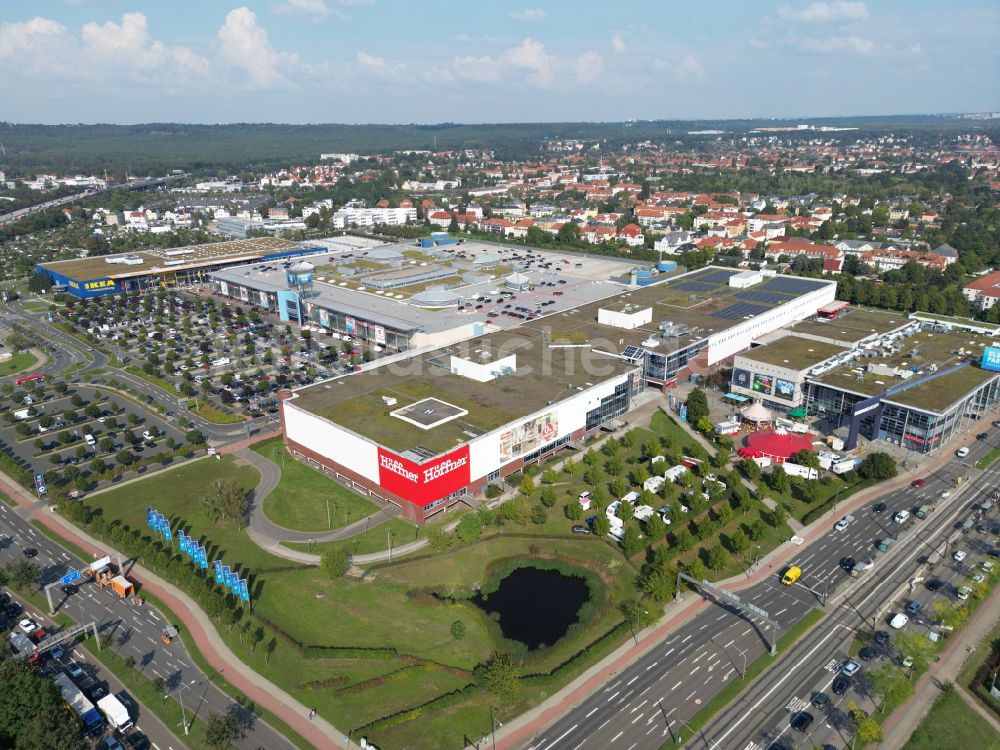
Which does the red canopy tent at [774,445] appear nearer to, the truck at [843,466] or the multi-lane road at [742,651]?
the truck at [843,466]

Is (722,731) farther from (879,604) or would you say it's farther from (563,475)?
(563,475)

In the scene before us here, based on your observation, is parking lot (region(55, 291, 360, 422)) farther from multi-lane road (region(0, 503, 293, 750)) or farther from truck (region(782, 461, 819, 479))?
truck (region(782, 461, 819, 479))

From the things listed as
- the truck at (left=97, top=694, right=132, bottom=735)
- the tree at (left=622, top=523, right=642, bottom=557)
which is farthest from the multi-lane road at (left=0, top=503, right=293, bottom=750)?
the tree at (left=622, top=523, right=642, bottom=557)

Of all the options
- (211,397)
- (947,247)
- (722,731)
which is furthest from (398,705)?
(947,247)

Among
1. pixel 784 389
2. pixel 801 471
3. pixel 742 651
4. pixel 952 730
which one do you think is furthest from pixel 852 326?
pixel 952 730

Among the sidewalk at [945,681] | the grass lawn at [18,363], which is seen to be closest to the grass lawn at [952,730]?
the sidewalk at [945,681]

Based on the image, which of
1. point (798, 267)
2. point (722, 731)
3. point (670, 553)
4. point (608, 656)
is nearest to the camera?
point (722, 731)
